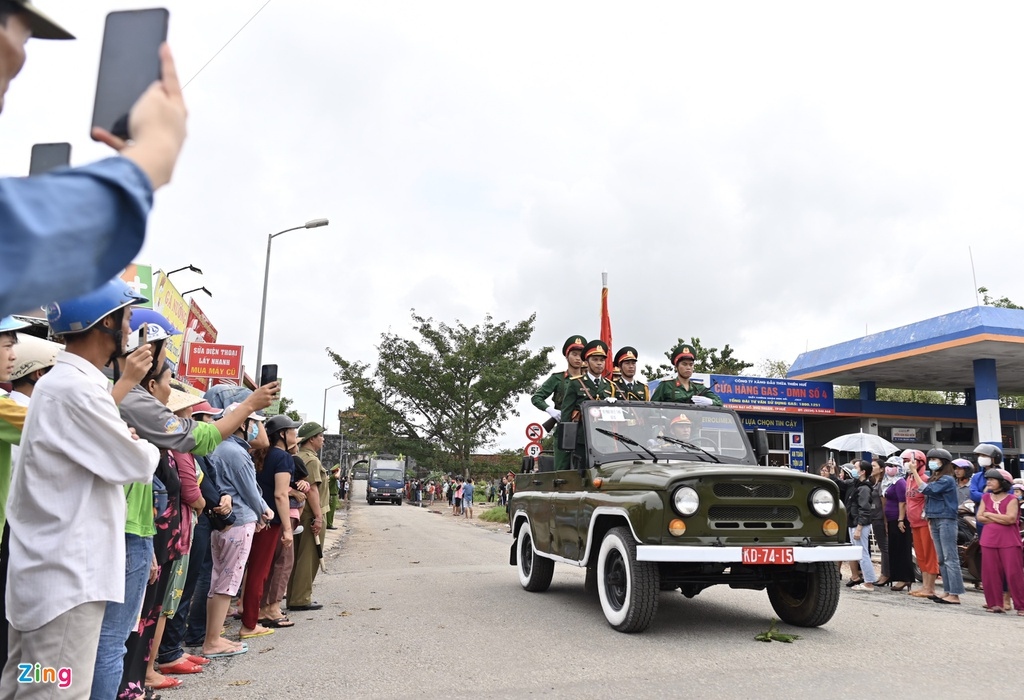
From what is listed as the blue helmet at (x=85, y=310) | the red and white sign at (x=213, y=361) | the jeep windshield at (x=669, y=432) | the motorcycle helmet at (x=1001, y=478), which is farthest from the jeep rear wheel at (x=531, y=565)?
the red and white sign at (x=213, y=361)

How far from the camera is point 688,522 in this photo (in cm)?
587

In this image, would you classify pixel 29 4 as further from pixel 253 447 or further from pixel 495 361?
pixel 495 361

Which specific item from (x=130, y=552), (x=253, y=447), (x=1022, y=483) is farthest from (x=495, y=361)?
(x=130, y=552)

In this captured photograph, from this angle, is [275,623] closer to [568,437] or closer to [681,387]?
[568,437]

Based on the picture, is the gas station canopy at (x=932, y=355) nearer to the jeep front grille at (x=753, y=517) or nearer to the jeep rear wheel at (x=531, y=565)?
the jeep rear wheel at (x=531, y=565)

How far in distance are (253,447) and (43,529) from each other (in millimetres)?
4491

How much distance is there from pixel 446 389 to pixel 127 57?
139 feet

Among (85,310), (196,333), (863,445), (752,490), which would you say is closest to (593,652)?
(752,490)

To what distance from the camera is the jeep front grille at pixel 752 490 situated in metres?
6.01

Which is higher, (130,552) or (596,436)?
(596,436)

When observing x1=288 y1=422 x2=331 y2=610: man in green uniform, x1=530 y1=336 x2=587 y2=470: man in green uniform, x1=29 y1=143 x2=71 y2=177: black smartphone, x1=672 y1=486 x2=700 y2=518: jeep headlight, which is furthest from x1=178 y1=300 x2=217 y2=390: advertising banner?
x1=29 y1=143 x2=71 y2=177: black smartphone

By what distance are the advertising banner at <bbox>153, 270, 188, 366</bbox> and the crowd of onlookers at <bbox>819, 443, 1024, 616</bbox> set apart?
44.6 feet

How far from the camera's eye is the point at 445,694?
14.9 ft

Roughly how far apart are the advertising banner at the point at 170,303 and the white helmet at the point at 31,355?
1305 centimetres
